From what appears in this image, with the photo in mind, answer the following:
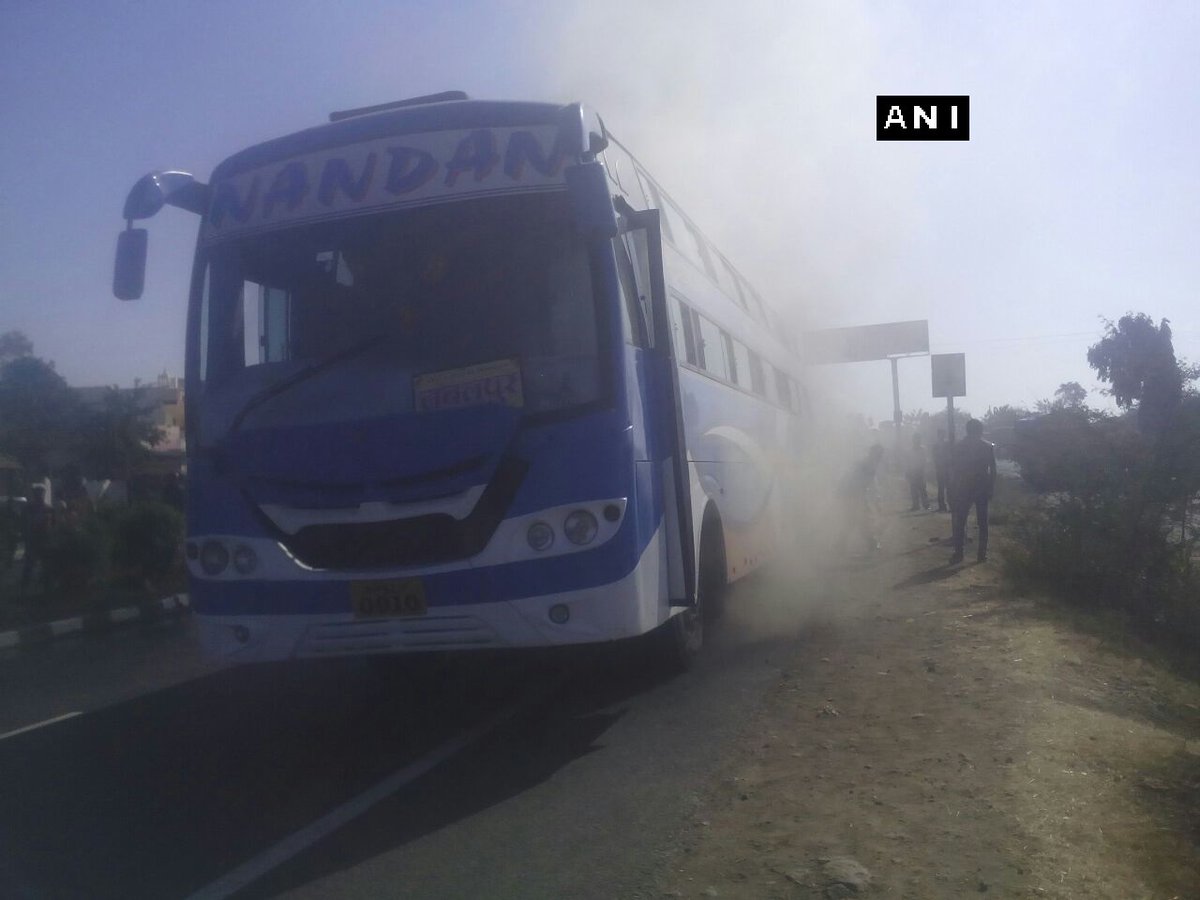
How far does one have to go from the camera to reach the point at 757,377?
1331 cm

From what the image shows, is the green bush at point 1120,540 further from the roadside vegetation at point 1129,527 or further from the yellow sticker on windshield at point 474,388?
the yellow sticker on windshield at point 474,388

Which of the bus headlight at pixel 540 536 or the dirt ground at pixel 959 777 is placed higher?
the bus headlight at pixel 540 536

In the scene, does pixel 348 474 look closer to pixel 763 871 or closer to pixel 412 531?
pixel 412 531

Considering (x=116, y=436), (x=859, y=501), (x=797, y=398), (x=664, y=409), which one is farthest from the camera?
(x=116, y=436)

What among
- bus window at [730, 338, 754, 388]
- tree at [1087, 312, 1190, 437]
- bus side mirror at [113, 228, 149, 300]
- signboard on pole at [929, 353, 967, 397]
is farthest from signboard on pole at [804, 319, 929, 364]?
bus side mirror at [113, 228, 149, 300]

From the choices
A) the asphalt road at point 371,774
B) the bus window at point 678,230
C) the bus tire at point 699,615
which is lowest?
the asphalt road at point 371,774

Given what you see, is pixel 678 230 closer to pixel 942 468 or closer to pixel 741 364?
pixel 741 364

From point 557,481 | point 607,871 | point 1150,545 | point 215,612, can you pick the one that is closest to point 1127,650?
point 1150,545

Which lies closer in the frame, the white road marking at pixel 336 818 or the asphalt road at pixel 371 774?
the white road marking at pixel 336 818

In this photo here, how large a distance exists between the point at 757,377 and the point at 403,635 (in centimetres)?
798

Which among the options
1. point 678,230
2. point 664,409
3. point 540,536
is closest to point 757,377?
point 678,230

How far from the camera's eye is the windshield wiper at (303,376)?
6.45 metres

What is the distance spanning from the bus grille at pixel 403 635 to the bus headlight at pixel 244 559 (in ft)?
1.70

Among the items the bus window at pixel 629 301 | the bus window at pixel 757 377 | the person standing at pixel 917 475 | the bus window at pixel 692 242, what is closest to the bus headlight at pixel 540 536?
the bus window at pixel 629 301
